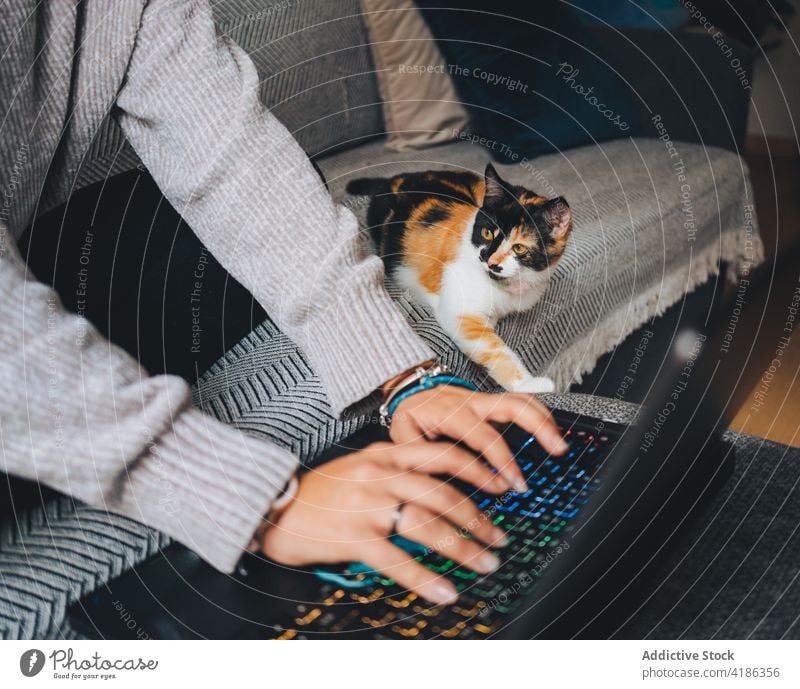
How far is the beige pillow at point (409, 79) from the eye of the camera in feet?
2.50

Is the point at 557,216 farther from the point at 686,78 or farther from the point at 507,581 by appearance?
the point at 686,78

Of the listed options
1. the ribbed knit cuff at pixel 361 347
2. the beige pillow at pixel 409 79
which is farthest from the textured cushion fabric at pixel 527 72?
the ribbed knit cuff at pixel 361 347

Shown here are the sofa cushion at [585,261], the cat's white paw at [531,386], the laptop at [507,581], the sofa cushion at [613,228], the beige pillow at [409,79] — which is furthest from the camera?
the beige pillow at [409,79]

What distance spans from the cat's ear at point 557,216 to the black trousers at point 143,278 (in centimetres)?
24

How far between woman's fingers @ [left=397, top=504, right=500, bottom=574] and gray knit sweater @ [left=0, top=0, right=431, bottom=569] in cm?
5

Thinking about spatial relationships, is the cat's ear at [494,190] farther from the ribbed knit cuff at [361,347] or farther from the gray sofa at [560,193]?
the ribbed knit cuff at [361,347]

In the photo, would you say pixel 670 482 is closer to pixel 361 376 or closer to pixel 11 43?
pixel 361 376

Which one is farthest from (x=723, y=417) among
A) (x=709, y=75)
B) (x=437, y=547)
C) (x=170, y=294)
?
(x=709, y=75)

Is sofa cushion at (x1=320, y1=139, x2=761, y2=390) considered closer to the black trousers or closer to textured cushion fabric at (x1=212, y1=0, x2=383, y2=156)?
textured cushion fabric at (x1=212, y1=0, x2=383, y2=156)

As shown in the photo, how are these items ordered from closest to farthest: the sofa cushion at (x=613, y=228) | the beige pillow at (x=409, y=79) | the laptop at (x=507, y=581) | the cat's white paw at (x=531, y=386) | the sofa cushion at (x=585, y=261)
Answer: the laptop at (x=507, y=581) < the sofa cushion at (x=585, y=261) < the cat's white paw at (x=531, y=386) < the sofa cushion at (x=613, y=228) < the beige pillow at (x=409, y=79)

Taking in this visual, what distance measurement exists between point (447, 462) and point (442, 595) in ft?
0.19

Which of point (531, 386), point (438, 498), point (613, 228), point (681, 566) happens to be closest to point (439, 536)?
point (438, 498)

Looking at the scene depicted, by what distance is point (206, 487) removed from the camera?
0.90 ft
